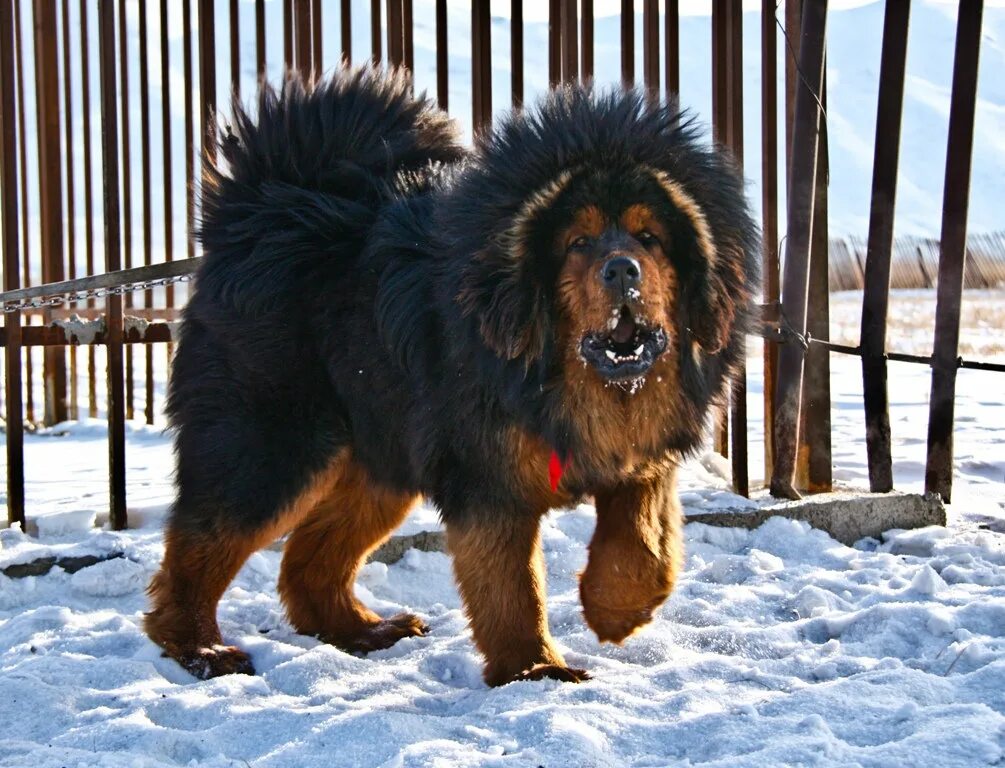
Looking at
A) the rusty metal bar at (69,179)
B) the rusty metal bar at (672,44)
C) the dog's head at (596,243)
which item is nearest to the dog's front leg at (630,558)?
the dog's head at (596,243)

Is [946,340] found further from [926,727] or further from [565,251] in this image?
[926,727]

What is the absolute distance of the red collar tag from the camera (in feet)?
10.4

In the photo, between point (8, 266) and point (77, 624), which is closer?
point (77, 624)

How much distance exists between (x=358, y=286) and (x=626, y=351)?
100 centimetres

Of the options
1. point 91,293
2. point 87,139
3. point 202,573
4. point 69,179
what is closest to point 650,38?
point 91,293

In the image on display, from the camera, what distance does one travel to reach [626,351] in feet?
9.90

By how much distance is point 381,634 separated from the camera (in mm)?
3768

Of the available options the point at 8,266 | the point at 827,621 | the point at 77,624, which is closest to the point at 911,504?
the point at 827,621

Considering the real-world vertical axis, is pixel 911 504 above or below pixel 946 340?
below

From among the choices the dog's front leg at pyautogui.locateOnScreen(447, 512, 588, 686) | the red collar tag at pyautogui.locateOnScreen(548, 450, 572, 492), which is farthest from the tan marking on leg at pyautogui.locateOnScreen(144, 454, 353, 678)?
Result: the red collar tag at pyautogui.locateOnScreen(548, 450, 572, 492)

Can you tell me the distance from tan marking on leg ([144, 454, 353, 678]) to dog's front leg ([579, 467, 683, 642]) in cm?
90

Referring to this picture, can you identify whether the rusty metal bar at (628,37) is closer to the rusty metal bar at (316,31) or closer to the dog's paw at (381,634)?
the rusty metal bar at (316,31)

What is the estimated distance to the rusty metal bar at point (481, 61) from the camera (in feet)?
17.0

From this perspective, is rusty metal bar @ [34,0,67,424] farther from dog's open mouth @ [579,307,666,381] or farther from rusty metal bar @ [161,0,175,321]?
dog's open mouth @ [579,307,666,381]
